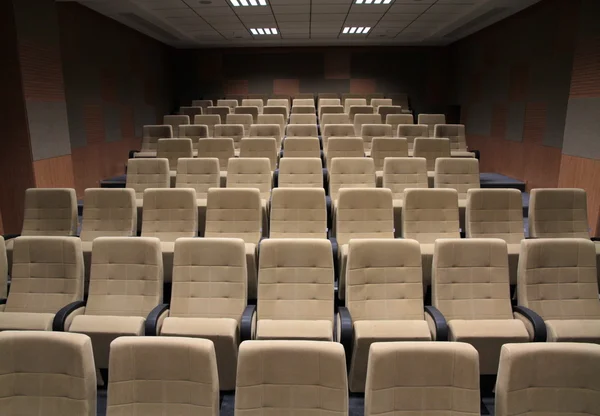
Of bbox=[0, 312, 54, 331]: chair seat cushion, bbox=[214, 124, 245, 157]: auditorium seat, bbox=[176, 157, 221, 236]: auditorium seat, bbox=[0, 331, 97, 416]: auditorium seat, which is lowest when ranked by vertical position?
bbox=[0, 312, 54, 331]: chair seat cushion

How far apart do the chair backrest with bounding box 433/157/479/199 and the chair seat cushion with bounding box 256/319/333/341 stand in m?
1.85

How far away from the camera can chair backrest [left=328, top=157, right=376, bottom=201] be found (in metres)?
3.22

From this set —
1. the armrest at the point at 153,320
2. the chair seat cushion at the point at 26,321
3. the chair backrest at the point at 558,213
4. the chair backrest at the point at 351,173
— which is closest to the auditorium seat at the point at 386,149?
the chair backrest at the point at 351,173

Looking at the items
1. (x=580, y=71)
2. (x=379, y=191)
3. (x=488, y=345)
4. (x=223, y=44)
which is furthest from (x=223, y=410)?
(x=223, y=44)

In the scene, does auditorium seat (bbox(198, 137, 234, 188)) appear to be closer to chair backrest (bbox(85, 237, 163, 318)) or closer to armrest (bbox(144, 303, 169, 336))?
chair backrest (bbox(85, 237, 163, 318))

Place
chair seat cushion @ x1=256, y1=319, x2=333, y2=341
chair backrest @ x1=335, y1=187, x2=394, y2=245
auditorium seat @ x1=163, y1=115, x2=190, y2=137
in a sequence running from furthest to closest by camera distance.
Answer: auditorium seat @ x1=163, y1=115, x2=190, y2=137 < chair backrest @ x1=335, y1=187, x2=394, y2=245 < chair seat cushion @ x1=256, y1=319, x2=333, y2=341

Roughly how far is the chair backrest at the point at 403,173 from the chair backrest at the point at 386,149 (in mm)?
577

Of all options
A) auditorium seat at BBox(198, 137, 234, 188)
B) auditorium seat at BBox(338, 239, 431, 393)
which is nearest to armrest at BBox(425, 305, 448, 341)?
auditorium seat at BBox(338, 239, 431, 393)

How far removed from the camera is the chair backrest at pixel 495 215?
2.63 meters

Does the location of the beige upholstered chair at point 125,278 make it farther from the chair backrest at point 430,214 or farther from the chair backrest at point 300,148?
the chair backrest at point 300,148

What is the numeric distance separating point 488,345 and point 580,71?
3.03m

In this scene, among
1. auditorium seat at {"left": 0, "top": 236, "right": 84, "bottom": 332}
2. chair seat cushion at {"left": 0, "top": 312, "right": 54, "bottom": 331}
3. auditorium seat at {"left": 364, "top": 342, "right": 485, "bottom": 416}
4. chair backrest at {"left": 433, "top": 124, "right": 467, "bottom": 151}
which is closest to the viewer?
auditorium seat at {"left": 364, "top": 342, "right": 485, "bottom": 416}

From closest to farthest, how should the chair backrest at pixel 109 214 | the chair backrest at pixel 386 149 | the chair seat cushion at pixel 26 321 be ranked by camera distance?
1. the chair seat cushion at pixel 26 321
2. the chair backrest at pixel 109 214
3. the chair backrest at pixel 386 149

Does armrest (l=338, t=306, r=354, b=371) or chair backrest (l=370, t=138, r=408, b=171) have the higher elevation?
chair backrest (l=370, t=138, r=408, b=171)
